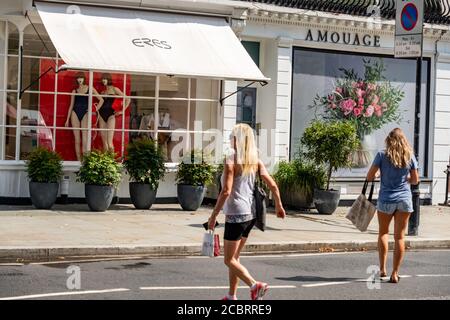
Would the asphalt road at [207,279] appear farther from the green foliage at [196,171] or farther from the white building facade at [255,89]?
the white building facade at [255,89]

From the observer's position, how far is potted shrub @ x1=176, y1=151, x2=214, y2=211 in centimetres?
1795

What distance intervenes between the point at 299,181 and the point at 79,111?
486 centimetres

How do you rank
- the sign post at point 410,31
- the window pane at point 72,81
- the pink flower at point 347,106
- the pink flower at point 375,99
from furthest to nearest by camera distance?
the pink flower at point 375,99
the pink flower at point 347,106
the window pane at point 72,81
the sign post at point 410,31

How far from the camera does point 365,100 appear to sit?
21.4m

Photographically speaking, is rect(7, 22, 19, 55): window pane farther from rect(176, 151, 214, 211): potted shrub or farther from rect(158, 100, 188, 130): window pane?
rect(176, 151, 214, 211): potted shrub

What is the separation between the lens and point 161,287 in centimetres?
988

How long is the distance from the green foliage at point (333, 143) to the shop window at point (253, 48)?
2563 millimetres

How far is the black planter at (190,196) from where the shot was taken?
58.9 ft

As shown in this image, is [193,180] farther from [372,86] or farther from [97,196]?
[372,86]

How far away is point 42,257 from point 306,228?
566cm

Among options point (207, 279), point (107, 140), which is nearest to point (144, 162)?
point (107, 140)

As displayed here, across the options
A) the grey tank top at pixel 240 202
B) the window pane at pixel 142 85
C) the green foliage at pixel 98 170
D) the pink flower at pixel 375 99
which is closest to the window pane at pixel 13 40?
the window pane at pixel 142 85

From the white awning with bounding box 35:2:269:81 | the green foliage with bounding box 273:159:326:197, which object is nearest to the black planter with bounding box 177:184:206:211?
the green foliage with bounding box 273:159:326:197
